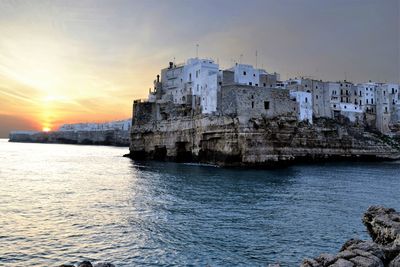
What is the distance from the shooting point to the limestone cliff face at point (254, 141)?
46.9 m

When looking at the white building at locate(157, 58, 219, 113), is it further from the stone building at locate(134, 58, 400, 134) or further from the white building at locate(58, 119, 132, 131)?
the white building at locate(58, 119, 132, 131)

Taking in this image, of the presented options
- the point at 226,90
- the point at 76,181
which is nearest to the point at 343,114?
the point at 226,90

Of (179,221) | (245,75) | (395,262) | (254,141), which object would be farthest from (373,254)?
(245,75)

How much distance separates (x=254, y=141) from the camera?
46.7 m

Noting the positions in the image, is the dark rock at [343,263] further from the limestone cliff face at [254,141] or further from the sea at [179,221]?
the limestone cliff face at [254,141]

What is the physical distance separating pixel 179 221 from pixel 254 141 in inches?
1189

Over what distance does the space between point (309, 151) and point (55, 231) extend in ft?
169

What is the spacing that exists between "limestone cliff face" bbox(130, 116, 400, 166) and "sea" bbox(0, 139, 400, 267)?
599 inches

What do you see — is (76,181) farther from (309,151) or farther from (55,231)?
(309,151)

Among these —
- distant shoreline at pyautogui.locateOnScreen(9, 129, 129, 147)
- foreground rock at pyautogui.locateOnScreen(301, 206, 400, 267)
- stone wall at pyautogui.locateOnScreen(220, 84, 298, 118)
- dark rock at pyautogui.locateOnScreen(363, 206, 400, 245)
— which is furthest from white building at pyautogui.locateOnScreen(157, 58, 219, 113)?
distant shoreline at pyautogui.locateOnScreen(9, 129, 129, 147)

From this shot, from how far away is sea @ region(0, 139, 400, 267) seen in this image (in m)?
12.9

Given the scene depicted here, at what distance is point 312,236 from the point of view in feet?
51.1

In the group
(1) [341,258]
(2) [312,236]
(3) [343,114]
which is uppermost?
(3) [343,114]

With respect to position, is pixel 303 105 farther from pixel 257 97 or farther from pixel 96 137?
pixel 96 137
